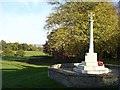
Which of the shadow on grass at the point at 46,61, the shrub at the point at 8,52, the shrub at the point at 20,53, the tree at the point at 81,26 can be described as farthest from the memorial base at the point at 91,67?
the shrub at the point at 8,52

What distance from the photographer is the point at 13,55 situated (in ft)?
224

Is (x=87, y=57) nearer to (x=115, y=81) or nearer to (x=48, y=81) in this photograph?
(x=48, y=81)

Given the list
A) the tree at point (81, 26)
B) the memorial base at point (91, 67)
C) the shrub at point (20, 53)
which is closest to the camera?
the memorial base at point (91, 67)

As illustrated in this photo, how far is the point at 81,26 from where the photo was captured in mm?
37938

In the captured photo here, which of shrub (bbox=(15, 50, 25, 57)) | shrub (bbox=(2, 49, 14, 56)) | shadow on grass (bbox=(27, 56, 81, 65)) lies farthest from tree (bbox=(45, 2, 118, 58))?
shrub (bbox=(2, 49, 14, 56))

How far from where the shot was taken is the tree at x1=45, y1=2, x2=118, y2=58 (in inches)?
1468

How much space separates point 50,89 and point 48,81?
11.4ft

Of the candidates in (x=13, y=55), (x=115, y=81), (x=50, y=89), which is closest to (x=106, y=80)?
(x=115, y=81)

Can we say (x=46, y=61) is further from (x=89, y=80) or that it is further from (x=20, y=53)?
(x=89, y=80)

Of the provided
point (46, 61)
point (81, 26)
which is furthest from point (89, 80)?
point (46, 61)

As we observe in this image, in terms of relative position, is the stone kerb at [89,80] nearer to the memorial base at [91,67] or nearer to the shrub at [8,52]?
the memorial base at [91,67]

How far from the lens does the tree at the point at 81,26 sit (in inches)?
1468

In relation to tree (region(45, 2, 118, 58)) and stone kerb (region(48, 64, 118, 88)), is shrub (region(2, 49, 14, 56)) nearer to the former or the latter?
tree (region(45, 2, 118, 58))

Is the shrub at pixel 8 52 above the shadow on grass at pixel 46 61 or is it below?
above
